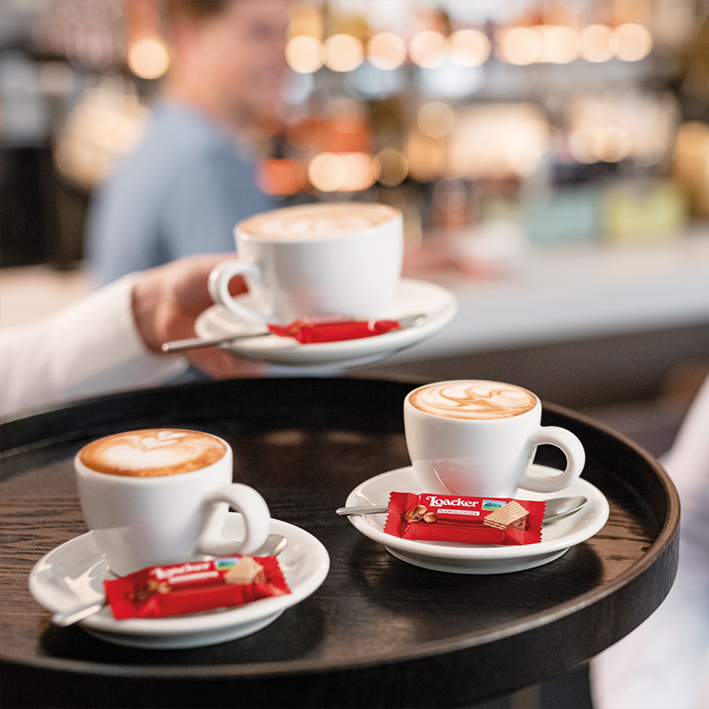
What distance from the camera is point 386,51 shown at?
3.48 meters

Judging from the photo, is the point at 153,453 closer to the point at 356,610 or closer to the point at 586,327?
the point at 356,610

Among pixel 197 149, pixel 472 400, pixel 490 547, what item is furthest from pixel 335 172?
pixel 490 547

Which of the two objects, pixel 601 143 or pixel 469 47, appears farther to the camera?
pixel 601 143

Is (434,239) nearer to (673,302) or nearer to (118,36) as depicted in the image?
(673,302)

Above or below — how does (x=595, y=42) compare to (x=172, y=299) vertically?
above

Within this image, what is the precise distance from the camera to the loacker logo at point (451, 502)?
64 cm

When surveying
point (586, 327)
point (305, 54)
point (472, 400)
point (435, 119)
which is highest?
point (305, 54)

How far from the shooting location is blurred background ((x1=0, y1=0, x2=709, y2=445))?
3158 millimetres

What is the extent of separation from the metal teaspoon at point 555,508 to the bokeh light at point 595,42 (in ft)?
11.7

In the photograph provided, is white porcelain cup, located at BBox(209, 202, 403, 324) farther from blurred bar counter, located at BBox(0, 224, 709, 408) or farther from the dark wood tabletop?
blurred bar counter, located at BBox(0, 224, 709, 408)

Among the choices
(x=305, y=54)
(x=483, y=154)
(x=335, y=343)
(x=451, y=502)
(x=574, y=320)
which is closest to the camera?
(x=451, y=502)

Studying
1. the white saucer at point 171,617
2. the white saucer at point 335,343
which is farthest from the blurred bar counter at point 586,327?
the white saucer at point 171,617

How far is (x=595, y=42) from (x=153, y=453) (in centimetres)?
376

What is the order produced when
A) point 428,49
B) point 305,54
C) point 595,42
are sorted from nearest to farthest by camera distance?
point 305,54 < point 428,49 < point 595,42
